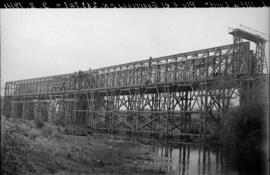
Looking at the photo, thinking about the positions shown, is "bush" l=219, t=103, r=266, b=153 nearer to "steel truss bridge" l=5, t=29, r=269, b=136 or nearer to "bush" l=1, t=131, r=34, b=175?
"steel truss bridge" l=5, t=29, r=269, b=136

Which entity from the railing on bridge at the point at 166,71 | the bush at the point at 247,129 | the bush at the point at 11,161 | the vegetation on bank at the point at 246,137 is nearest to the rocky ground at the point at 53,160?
the bush at the point at 11,161

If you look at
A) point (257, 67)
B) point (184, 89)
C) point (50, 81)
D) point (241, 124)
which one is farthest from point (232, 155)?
point (50, 81)

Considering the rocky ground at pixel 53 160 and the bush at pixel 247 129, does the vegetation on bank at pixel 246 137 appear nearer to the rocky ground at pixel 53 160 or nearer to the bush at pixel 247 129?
the bush at pixel 247 129

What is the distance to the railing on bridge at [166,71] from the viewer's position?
2755 cm

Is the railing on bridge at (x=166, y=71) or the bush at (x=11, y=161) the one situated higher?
the railing on bridge at (x=166, y=71)

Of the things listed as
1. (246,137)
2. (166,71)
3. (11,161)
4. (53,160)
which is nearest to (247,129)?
(246,137)

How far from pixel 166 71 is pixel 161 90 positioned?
3.27 meters

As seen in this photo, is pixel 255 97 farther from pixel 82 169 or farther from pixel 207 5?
pixel 207 5

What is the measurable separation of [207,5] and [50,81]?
5907 cm

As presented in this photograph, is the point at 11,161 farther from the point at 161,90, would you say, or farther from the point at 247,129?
the point at 161,90

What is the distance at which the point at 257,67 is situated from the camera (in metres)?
27.9

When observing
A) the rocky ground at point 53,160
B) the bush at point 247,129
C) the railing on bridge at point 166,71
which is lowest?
the rocky ground at point 53,160

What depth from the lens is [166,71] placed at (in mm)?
36062

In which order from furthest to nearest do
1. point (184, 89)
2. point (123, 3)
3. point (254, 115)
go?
point (184, 89) < point (254, 115) < point (123, 3)
